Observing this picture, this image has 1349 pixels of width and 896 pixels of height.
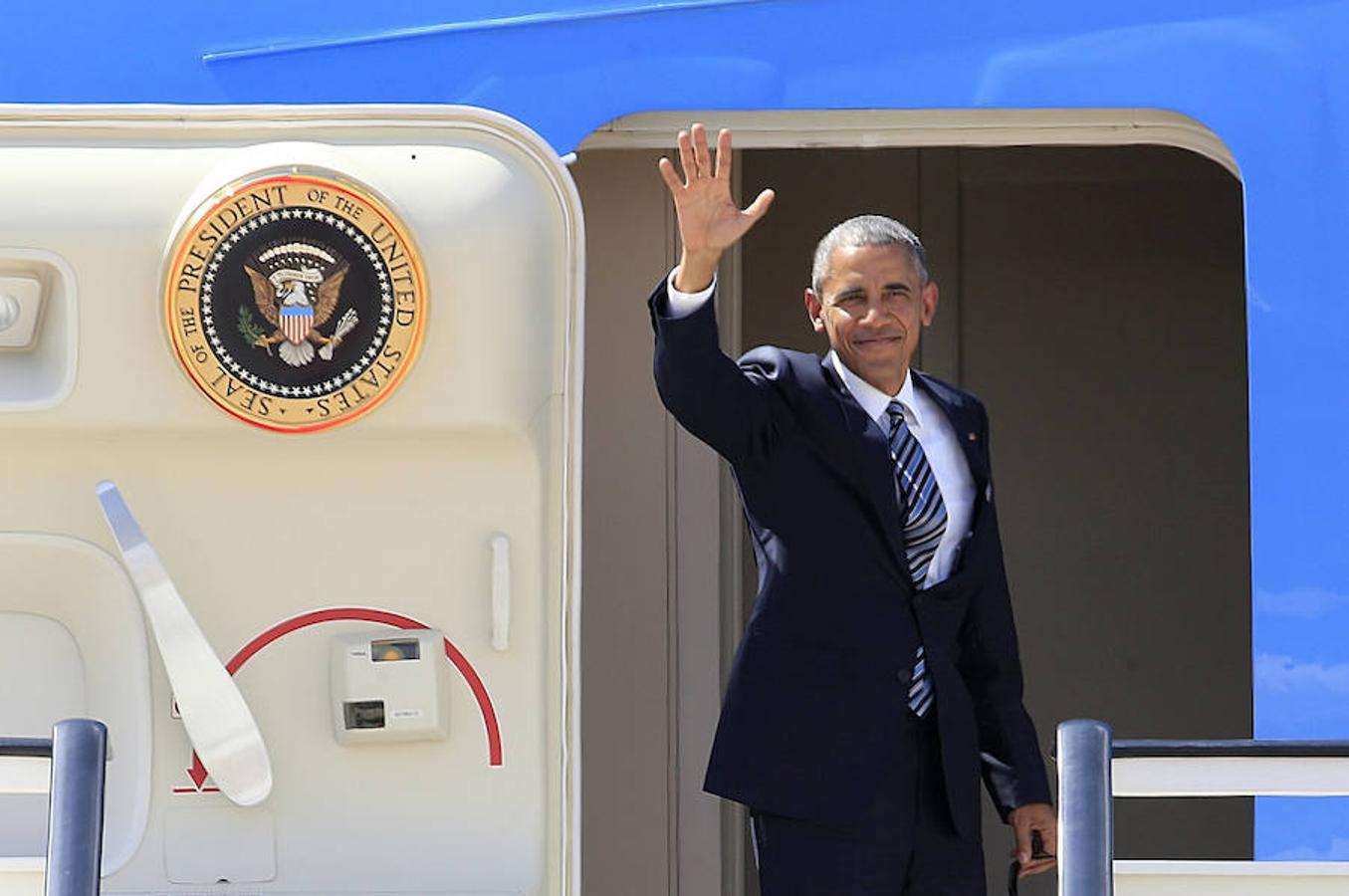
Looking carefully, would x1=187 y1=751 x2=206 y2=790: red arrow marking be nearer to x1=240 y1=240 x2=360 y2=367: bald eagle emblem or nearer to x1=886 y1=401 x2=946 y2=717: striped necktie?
x1=240 y1=240 x2=360 y2=367: bald eagle emblem

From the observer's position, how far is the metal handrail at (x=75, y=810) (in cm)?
227

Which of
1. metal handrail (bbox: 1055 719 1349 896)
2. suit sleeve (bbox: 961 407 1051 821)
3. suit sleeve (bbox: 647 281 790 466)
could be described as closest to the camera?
metal handrail (bbox: 1055 719 1349 896)

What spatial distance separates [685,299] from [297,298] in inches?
17.6

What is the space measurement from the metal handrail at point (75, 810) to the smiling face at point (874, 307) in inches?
42.3

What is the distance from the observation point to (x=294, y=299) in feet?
8.48

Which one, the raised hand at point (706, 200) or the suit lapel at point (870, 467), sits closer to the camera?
the raised hand at point (706, 200)

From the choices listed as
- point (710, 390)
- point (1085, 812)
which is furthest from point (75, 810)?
point (1085, 812)

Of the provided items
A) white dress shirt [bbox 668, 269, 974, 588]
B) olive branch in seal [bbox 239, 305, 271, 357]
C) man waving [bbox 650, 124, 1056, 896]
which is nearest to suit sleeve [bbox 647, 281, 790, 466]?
man waving [bbox 650, 124, 1056, 896]

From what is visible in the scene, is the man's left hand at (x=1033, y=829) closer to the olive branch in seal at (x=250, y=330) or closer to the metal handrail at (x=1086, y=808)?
the metal handrail at (x=1086, y=808)

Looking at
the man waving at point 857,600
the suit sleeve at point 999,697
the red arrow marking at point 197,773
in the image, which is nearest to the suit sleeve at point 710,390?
the man waving at point 857,600

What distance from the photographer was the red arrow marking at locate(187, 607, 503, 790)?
8.77 feet

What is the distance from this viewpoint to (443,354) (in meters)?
2.63

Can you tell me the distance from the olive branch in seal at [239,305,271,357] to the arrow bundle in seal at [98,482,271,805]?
0.26 meters

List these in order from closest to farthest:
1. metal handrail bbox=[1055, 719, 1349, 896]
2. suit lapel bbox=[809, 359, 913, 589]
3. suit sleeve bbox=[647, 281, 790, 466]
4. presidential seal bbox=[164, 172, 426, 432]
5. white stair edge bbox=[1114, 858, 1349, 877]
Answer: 1. metal handrail bbox=[1055, 719, 1349, 896]
2. white stair edge bbox=[1114, 858, 1349, 877]
3. presidential seal bbox=[164, 172, 426, 432]
4. suit sleeve bbox=[647, 281, 790, 466]
5. suit lapel bbox=[809, 359, 913, 589]
